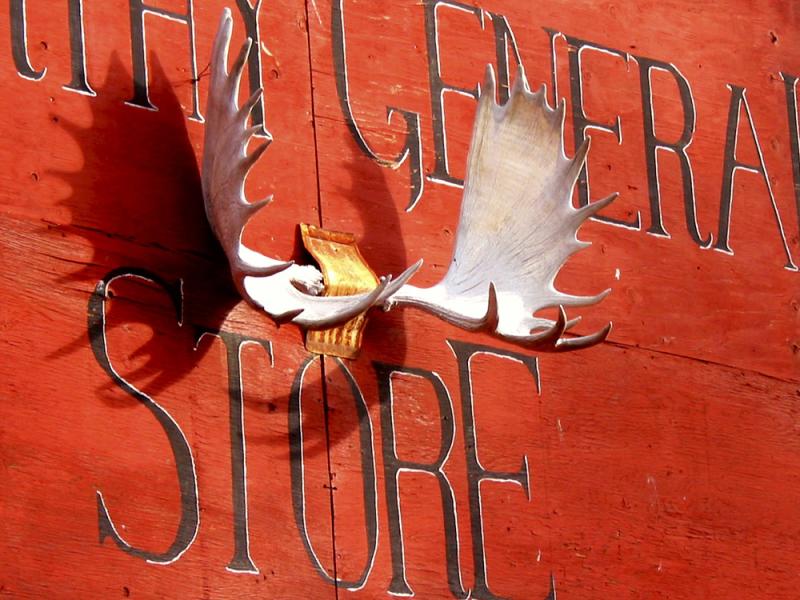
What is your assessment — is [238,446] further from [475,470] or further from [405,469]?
[475,470]

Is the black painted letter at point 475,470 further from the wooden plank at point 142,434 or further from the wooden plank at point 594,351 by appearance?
the wooden plank at point 142,434

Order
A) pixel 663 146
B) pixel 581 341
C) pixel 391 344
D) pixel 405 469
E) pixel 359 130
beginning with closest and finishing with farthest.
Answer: pixel 581 341 < pixel 405 469 < pixel 391 344 < pixel 359 130 < pixel 663 146

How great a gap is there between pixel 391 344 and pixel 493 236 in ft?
1.35

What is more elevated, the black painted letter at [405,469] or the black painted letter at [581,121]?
the black painted letter at [581,121]

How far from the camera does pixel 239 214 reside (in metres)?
6.75

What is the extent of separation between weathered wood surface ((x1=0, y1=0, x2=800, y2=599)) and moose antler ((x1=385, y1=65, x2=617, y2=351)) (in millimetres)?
242

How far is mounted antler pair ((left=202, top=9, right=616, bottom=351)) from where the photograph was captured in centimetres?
686

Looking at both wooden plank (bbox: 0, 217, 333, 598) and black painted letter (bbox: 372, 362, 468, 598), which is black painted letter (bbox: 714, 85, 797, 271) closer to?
black painted letter (bbox: 372, 362, 468, 598)

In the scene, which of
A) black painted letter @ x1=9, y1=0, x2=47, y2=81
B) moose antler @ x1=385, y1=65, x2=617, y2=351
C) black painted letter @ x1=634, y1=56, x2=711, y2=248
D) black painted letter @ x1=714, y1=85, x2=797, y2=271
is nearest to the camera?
black painted letter @ x1=9, y1=0, x2=47, y2=81

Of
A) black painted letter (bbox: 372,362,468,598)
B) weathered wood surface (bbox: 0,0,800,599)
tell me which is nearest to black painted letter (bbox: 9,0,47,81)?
weathered wood surface (bbox: 0,0,800,599)

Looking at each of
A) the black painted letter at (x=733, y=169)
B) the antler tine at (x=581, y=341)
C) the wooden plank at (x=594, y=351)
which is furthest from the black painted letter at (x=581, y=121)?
the antler tine at (x=581, y=341)

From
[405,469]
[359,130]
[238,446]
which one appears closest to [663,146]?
[359,130]

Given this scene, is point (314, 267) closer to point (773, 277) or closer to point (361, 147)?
point (361, 147)

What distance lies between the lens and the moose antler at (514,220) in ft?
23.6
